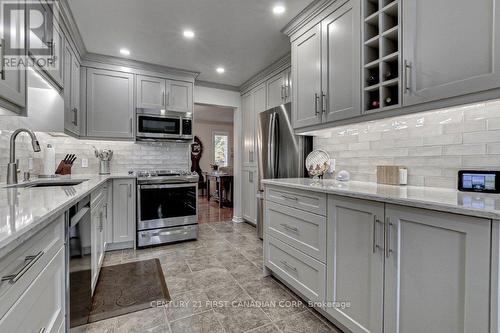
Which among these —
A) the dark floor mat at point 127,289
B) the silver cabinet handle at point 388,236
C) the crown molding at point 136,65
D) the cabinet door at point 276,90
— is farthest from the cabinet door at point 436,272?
the crown molding at point 136,65

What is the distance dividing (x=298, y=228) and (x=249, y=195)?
228 centimetres

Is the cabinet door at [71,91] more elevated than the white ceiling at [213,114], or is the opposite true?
the white ceiling at [213,114]

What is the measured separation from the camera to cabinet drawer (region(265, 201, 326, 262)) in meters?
1.64

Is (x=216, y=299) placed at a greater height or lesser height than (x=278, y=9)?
lesser

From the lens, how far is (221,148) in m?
8.22

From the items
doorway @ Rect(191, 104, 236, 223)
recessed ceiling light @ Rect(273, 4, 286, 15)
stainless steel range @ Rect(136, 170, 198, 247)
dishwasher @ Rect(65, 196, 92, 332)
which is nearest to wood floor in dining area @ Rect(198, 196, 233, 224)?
doorway @ Rect(191, 104, 236, 223)

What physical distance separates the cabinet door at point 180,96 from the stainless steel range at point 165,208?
1067 mm

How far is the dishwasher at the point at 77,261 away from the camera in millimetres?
1142

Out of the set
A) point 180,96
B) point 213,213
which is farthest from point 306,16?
point 213,213

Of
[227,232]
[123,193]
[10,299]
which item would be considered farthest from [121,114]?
[10,299]

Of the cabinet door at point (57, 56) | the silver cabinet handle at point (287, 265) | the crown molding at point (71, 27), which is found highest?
the crown molding at point (71, 27)

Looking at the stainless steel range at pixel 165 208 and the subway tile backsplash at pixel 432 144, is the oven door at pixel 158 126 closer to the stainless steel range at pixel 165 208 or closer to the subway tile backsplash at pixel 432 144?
the stainless steel range at pixel 165 208

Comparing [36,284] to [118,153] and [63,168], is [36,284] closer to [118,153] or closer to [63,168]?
[63,168]

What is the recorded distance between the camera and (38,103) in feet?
7.04
